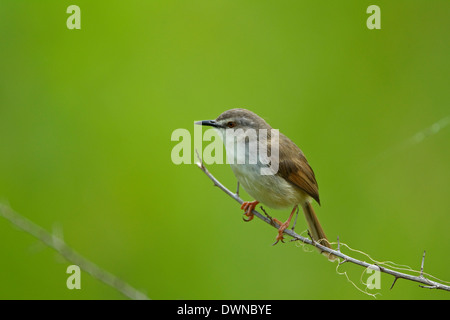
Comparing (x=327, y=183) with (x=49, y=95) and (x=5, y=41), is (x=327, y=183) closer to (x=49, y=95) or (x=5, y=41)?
(x=49, y=95)

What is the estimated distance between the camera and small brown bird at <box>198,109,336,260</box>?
3.94m

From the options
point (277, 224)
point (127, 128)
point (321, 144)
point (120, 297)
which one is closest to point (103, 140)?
point (127, 128)

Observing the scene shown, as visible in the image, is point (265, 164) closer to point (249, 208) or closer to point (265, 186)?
point (265, 186)

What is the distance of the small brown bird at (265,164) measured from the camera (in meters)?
3.94

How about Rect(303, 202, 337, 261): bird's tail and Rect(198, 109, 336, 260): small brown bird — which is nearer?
Rect(198, 109, 336, 260): small brown bird

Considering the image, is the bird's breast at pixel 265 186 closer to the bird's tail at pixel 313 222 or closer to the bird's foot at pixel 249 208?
the bird's foot at pixel 249 208

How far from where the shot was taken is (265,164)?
3943 millimetres

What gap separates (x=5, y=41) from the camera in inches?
231

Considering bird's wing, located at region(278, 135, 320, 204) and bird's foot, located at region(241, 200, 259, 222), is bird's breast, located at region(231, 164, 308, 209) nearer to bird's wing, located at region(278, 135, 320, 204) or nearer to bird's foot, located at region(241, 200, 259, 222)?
bird's wing, located at region(278, 135, 320, 204)

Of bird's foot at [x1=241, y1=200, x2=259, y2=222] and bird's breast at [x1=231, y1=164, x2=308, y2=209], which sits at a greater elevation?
bird's breast at [x1=231, y1=164, x2=308, y2=209]

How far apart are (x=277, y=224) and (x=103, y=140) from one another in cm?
260

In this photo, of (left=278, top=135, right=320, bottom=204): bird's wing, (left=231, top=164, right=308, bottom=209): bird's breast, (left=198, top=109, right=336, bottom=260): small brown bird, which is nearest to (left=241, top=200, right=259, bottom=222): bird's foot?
(left=198, top=109, right=336, bottom=260): small brown bird

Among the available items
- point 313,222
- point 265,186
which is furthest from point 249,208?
point 313,222

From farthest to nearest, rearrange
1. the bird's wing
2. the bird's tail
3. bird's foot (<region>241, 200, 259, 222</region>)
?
the bird's tail < bird's foot (<region>241, 200, 259, 222</region>) < the bird's wing
